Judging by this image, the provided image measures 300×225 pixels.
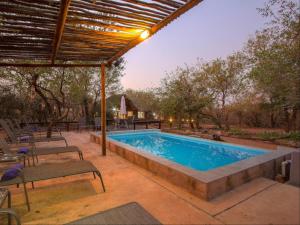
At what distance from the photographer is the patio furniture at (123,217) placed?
1592mm

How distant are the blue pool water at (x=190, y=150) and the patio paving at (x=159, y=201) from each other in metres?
1.95

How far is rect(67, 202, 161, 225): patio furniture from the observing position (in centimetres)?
159

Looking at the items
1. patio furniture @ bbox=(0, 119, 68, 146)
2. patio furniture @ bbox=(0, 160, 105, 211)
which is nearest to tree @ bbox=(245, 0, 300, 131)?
patio furniture @ bbox=(0, 160, 105, 211)

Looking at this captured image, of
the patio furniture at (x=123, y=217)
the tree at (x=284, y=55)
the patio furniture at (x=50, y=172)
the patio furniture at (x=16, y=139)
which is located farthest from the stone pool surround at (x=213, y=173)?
the patio furniture at (x=16, y=139)

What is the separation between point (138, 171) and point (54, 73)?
7930 millimetres

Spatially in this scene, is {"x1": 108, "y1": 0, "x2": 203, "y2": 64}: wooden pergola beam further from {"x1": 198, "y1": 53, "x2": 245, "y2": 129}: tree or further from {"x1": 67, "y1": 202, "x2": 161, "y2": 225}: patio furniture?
{"x1": 198, "y1": 53, "x2": 245, "y2": 129}: tree

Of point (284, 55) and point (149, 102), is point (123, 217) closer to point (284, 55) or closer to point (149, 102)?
point (284, 55)

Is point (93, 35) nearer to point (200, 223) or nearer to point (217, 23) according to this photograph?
point (200, 223)

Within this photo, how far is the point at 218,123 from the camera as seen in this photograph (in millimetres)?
12195

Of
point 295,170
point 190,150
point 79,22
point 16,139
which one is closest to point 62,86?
point 16,139

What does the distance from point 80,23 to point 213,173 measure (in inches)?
127

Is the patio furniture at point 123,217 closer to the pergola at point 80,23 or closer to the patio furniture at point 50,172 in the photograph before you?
the patio furniture at point 50,172

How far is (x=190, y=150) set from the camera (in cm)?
724

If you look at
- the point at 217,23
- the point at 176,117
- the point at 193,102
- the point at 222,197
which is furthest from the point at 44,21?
the point at 217,23
